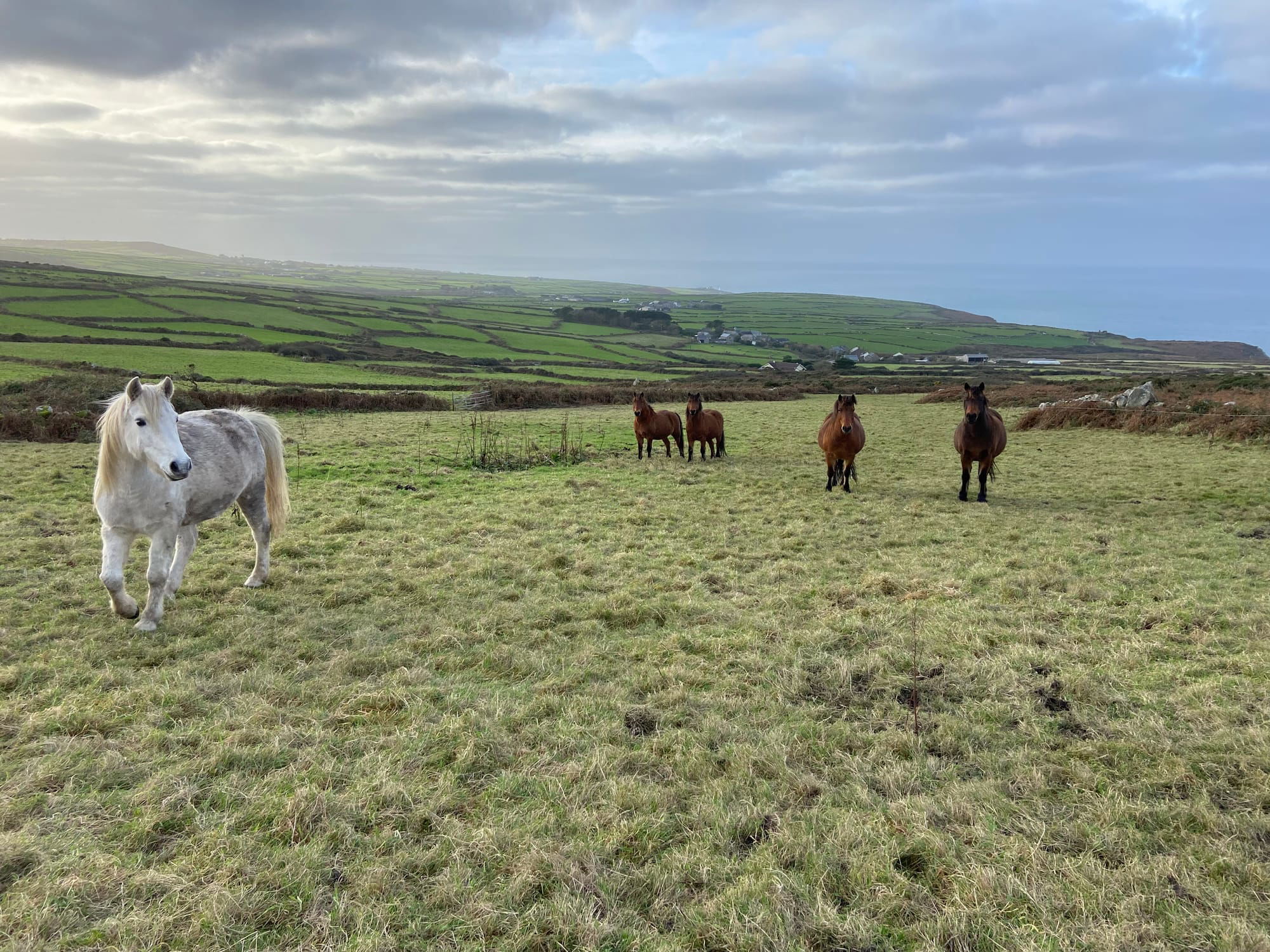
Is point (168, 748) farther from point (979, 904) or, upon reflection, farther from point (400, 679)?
point (979, 904)

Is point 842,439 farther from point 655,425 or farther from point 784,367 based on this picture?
point 784,367

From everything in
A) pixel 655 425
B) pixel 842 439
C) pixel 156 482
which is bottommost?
pixel 156 482

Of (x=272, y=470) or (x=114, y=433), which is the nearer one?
(x=114, y=433)

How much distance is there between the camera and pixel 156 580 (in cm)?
632

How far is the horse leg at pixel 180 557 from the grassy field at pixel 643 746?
372 mm

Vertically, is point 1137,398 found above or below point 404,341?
below

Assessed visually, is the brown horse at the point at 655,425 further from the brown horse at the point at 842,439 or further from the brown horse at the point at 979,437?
the brown horse at the point at 979,437

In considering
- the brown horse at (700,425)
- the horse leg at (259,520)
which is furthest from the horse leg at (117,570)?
the brown horse at (700,425)

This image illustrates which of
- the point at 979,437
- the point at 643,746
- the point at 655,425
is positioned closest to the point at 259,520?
the point at 643,746

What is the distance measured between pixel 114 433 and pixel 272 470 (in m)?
2.17

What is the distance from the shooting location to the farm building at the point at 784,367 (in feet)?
244

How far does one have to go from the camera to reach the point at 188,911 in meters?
2.93

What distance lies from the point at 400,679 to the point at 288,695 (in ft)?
2.72

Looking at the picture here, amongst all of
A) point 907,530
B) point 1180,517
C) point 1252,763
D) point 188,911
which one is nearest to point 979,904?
point 1252,763
